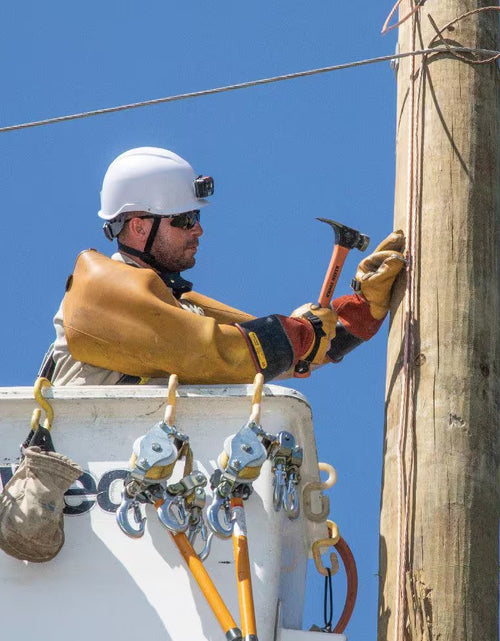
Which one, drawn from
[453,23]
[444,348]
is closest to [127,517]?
[444,348]

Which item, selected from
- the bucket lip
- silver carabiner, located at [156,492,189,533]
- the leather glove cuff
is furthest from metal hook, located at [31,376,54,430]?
the leather glove cuff

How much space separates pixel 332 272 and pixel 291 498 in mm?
1496

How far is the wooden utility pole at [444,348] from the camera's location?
6414 mm

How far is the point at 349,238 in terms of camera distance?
7840 mm

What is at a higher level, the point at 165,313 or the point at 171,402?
the point at 165,313

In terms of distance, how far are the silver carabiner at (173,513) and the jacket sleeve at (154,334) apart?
0.82 metres

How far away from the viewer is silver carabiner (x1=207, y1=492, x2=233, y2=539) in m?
6.36

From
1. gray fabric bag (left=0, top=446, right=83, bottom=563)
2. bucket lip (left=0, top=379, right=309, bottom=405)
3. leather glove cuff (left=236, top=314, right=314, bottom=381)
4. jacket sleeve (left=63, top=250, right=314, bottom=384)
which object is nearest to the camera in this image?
gray fabric bag (left=0, top=446, right=83, bottom=563)

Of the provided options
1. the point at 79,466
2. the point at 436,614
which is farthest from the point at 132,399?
the point at 436,614

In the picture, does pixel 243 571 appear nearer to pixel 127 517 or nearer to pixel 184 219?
pixel 127 517

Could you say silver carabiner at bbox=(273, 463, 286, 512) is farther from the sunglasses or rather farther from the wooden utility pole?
the sunglasses

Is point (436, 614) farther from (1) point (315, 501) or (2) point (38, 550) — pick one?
(2) point (38, 550)

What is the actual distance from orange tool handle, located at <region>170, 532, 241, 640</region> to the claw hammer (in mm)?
1789

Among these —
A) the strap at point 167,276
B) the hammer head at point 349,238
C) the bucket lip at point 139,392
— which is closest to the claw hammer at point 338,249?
the hammer head at point 349,238
